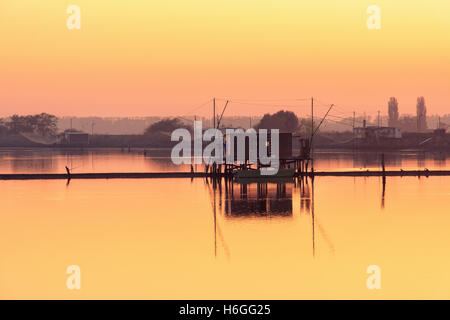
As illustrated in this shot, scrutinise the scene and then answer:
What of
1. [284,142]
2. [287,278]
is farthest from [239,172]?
[287,278]

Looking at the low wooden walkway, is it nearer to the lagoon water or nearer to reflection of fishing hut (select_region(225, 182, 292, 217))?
reflection of fishing hut (select_region(225, 182, 292, 217))

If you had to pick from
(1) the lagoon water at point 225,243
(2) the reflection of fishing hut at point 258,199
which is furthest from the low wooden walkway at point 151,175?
(1) the lagoon water at point 225,243

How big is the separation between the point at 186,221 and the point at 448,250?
59.0 ft

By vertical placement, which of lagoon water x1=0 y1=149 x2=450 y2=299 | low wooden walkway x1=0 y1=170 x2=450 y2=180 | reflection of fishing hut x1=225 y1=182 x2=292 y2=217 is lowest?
lagoon water x1=0 y1=149 x2=450 y2=299

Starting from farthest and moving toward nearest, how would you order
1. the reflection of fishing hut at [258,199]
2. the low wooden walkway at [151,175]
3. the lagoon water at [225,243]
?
the low wooden walkway at [151,175]
the reflection of fishing hut at [258,199]
the lagoon water at [225,243]

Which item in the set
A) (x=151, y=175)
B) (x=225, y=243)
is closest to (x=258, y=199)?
(x=151, y=175)

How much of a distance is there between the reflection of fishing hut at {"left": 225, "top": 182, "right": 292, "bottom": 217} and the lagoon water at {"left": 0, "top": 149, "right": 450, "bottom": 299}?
148mm

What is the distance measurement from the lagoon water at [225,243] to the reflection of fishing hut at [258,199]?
0.49 ft

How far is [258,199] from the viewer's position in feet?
191

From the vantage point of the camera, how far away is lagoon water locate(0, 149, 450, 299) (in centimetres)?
2580

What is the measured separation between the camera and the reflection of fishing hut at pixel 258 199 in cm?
4947

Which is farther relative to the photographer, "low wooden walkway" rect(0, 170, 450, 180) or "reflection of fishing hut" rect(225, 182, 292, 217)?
"low wooden walkway" rect(0, 170, 450, 180)

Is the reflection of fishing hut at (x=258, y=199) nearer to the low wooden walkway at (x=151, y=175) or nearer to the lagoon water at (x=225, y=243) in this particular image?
the lagoon water at (x=225, y=243)

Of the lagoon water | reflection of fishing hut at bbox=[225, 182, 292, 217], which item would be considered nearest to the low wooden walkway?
reflection of fishing hut at bbox=[225, 182, 292, 217]
